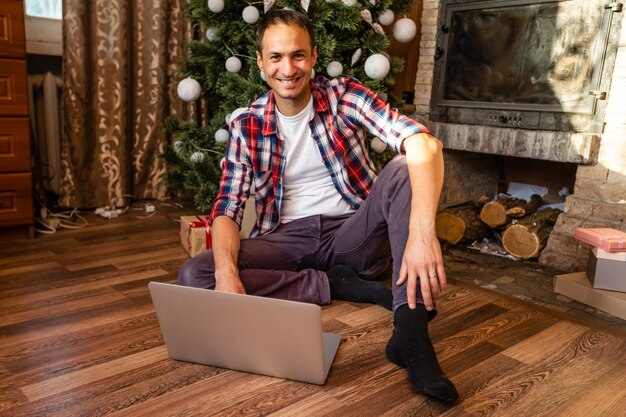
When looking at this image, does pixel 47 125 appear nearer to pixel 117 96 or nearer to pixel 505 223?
pixel 117 96

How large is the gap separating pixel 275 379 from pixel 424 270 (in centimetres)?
40

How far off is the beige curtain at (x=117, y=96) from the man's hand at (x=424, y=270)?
1.93 metres

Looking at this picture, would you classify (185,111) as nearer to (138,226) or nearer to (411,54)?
(138,226)

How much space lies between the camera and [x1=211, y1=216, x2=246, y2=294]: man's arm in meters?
1.25

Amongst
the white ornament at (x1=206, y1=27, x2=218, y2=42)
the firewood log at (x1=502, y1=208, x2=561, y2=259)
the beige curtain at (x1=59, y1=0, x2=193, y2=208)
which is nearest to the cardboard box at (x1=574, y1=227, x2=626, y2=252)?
the firewood log at (x1=502, y1=208, x2=561, y2=259)

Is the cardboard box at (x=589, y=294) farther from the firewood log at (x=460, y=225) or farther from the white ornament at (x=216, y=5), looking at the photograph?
the white ornament at (x=216, y=5)

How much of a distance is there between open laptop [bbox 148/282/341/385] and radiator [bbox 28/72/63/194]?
5.72 ft

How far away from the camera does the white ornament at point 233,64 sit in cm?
222

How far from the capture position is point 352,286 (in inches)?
62.0

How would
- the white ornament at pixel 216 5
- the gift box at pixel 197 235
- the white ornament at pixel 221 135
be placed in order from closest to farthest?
the gift box at pixel 197 235 < the white ornament at pixel 216 5 < the white ornament at pixel 221 135

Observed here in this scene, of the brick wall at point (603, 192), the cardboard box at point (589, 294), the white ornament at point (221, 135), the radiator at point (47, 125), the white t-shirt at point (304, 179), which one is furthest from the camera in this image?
the radiator at point (47, 125)

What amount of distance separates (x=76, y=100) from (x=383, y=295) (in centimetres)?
175

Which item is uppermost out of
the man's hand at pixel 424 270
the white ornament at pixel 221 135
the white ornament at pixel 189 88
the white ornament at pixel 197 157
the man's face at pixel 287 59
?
the man's face at pixel 287 59

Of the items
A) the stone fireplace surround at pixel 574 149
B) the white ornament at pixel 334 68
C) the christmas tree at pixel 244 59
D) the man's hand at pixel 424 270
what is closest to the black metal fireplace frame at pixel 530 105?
the stone fireplace surround at pixel 574 149
